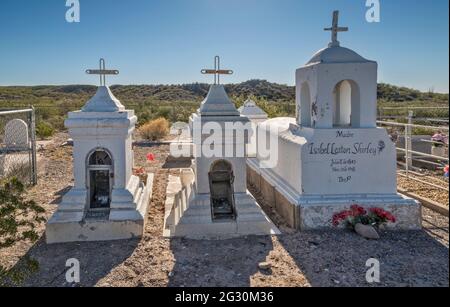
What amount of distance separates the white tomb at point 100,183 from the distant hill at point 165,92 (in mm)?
45899

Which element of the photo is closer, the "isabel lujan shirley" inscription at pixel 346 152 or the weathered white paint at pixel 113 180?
the weathered white paint at pixel 113 180

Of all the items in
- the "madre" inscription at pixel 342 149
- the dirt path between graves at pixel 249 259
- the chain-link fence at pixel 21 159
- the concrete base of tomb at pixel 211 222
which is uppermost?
the "madre" inscription at pixel 342 149

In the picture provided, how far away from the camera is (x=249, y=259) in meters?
5.07

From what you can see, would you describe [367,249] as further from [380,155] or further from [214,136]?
[214,136]

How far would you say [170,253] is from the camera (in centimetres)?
529

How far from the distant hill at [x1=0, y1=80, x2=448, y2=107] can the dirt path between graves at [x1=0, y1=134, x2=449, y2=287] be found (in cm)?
4625

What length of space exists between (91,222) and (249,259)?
2410mm

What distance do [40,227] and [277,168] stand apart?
170 inches

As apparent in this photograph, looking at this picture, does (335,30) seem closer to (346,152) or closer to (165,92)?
(346,152)

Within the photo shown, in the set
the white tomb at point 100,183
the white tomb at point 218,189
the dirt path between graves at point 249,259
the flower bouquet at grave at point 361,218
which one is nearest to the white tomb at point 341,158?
the flower bouquet at grave at point 361,218

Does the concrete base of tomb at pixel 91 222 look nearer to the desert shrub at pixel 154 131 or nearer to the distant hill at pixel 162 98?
the distant hill at pixel 162 98

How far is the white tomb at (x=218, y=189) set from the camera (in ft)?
19.6

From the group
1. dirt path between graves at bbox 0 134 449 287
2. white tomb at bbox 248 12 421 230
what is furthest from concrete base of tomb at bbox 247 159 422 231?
dirt path between graves at bbox 0 134 449 287

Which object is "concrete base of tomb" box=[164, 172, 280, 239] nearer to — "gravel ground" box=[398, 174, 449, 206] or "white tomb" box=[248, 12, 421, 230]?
"white tomb" box=[248, 12, 421, 230]
